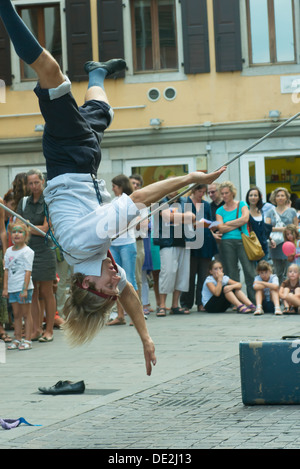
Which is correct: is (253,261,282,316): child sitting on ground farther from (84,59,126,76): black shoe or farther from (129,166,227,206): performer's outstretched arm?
(129,166,227,206): performer's outstretched arm

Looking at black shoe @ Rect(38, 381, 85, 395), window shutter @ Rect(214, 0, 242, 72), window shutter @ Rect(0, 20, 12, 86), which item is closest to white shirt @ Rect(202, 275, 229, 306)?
black shoe @ Rect(38, 381, 85, 395)

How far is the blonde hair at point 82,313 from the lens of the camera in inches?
242

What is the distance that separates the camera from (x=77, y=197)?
19.5 ft

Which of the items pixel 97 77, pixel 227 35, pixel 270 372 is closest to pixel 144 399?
pixel 270 372

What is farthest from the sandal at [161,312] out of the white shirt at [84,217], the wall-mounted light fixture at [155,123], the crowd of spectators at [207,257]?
the wall-mounted light fixture at [155,123]

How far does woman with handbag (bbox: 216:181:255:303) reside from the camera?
1348cm

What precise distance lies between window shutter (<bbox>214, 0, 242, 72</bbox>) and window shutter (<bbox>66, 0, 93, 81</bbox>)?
2767mm

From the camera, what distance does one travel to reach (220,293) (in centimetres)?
1327

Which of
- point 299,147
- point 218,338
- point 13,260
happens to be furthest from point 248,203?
point 299,147

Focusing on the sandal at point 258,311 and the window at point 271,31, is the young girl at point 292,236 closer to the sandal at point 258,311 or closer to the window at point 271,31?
the sandal at point 258,311

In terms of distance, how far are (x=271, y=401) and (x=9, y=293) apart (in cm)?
442

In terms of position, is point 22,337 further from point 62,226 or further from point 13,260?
point 62,226

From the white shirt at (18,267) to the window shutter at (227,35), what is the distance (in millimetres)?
10887

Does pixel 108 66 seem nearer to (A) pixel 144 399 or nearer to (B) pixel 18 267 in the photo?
(A) pixel 144 399
